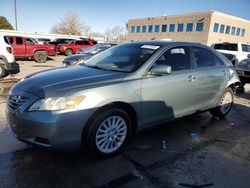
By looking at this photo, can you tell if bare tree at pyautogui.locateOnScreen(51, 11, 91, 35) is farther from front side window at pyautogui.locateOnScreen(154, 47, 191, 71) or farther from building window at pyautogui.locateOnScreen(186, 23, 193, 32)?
front side window at pyautogui.locateOnScreen(154, 47, 191, 71)

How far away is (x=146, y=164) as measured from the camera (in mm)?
3404

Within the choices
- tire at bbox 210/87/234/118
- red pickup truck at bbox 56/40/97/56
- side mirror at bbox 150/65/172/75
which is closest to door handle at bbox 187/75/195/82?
side mirror at bbox 150/65/172/75

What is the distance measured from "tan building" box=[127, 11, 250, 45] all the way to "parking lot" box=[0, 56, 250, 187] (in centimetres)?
4237

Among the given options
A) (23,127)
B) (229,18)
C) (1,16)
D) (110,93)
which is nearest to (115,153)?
(110,93)

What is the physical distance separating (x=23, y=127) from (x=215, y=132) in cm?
349

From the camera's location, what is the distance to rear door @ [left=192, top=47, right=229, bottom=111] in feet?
15.2

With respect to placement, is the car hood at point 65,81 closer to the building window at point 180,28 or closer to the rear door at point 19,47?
the rear door at point 19,47

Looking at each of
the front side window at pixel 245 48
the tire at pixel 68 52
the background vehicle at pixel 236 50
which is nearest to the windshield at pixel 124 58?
the background vehicle at pixel 236 50

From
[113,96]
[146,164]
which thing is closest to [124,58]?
[113,96]

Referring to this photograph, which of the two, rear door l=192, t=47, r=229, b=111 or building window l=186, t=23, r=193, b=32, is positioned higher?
building window l=186, t=23, r=193, b=32

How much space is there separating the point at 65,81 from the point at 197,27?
4601cm

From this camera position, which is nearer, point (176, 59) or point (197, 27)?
point (176, 59)

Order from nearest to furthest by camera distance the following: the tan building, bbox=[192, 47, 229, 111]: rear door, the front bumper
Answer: the front bumper
bbox=[192, 47, 229, 111]: rear door
the tan building

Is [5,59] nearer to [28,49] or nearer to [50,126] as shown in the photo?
[28,49]
